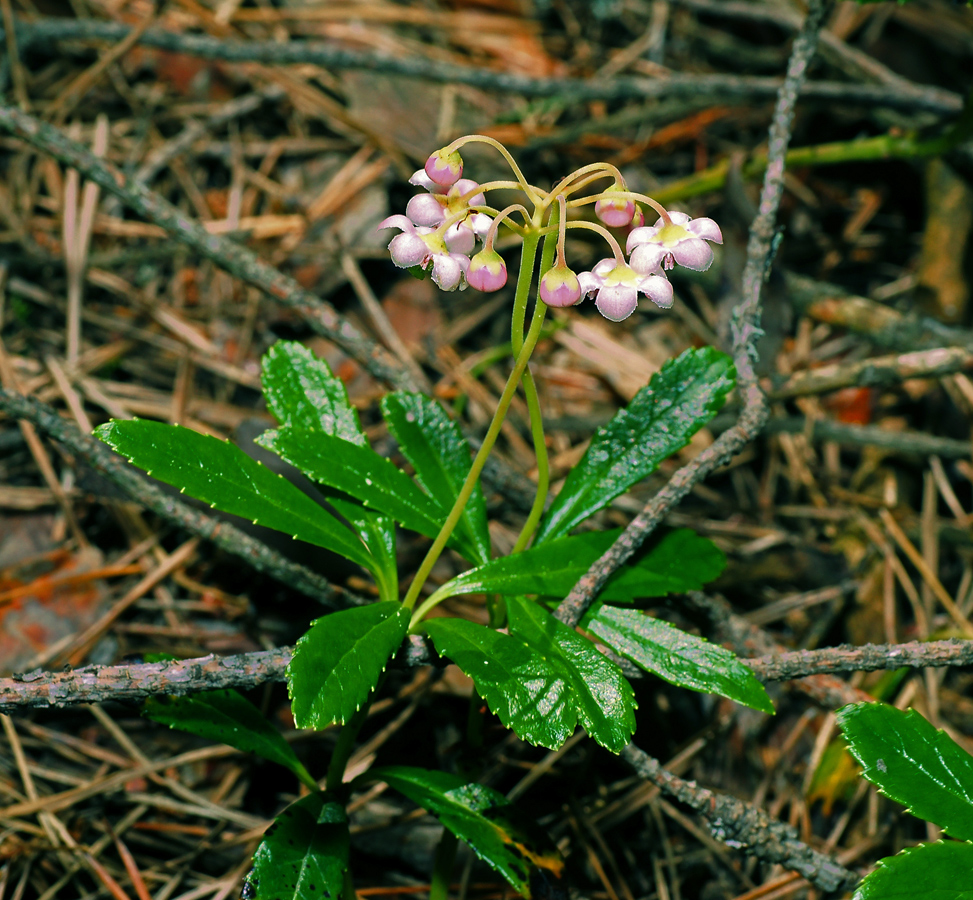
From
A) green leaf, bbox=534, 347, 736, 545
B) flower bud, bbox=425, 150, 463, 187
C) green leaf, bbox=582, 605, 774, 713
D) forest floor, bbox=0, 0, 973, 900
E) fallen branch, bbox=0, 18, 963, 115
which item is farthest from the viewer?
fallen branch, bbox=0, 18, 963, 115

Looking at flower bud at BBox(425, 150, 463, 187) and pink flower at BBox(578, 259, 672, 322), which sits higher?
flower bud at BBox(425, 150, 463, 187)

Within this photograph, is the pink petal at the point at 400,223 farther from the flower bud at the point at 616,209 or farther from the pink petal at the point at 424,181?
the flower bud at the point at 616,209

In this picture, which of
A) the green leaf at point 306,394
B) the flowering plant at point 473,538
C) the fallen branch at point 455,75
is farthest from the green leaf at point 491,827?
the fallen branch at point 455,75

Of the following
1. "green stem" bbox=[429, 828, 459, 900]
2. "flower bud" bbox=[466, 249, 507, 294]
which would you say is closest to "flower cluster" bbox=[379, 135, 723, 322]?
"flower bud" bbox=[466, 249, 507, 294]

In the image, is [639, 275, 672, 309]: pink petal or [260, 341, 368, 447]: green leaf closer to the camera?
[639, 275, 672, 309]: pink petal

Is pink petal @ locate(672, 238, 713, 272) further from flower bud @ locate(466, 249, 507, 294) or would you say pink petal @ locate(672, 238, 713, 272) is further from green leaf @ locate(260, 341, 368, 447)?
green leaf @ locate(260, 341, 368, 447)

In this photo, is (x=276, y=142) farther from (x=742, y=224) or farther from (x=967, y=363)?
(x=967, y=363)
